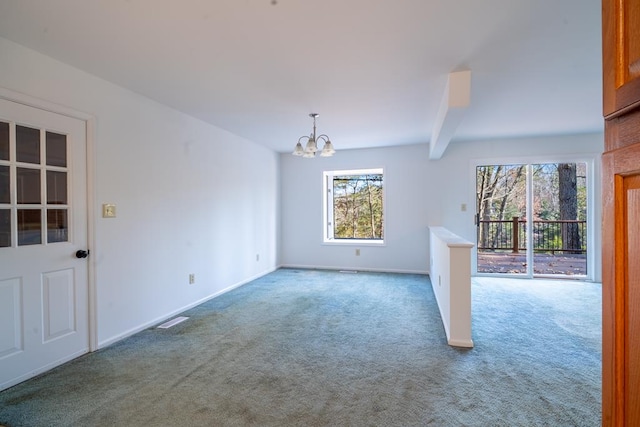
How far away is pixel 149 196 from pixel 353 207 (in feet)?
12.9

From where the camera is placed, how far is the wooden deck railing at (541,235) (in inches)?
204

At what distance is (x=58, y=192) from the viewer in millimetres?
2449

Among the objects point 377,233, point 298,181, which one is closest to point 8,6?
point 298,181

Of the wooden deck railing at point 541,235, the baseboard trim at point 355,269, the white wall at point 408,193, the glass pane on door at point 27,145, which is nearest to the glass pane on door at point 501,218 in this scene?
the wooden deck railing at point 541,235

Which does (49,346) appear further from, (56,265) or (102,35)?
(102,35)

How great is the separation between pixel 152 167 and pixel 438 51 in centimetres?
286

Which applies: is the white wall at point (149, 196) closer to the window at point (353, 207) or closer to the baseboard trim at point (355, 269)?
the baseboard trim at point (355, 269)

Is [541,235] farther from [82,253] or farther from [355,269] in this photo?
[82,253]

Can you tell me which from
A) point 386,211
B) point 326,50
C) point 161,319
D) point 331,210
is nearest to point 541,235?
point 386,211

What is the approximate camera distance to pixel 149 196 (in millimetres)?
3223

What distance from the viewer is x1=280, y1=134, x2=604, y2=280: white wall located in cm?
516

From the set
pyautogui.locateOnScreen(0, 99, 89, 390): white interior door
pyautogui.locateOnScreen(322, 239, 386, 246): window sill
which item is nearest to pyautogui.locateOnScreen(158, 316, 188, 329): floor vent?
pyautogui.locateOnScreen(0, 99, 89, 390): white interior door

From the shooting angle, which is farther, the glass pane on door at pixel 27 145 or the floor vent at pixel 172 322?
the floor vent at pixel 172 322

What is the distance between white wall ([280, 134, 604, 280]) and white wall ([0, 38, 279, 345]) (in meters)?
1.52
